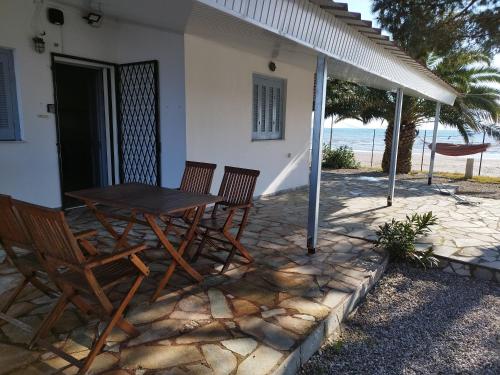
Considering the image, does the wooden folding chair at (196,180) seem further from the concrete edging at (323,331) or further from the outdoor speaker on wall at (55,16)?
the outdoor speaker on wall at (55,16)

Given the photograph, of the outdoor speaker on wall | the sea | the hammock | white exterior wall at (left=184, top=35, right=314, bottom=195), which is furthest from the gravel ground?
the sea

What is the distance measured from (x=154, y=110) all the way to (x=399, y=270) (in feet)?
12.9

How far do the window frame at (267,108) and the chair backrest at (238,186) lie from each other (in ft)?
10.5

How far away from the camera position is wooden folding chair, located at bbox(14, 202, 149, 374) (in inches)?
76.4

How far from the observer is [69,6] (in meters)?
5.01

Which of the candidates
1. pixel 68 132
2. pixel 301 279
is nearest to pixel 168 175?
pixel 68 132

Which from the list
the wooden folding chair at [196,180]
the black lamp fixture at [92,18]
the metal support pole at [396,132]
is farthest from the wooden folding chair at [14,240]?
the metal support pole at [396,132]

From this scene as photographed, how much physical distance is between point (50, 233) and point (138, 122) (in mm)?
4062

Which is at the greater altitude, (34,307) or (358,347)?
(34,307)

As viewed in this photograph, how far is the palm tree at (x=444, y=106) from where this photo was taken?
34.4ft

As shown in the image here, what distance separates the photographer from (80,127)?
5.83 m

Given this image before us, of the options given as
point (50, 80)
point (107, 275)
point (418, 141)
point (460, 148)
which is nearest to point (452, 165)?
point (460, 148)

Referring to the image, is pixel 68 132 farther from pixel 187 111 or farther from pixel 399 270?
pixel 399 270

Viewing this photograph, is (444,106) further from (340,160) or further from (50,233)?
(50,233)
